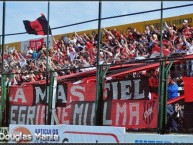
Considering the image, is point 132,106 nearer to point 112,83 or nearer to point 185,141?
point 112,83

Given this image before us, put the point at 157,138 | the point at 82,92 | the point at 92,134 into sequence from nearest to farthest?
the point at 157,138
the point at 92,134
the point at 82,92

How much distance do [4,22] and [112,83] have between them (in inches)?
189

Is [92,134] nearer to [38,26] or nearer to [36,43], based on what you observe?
[38,26]

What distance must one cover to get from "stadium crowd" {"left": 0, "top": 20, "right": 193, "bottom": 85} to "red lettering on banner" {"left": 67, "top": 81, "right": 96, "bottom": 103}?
0.43 metres

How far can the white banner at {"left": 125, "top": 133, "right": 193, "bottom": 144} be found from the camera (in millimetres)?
7676

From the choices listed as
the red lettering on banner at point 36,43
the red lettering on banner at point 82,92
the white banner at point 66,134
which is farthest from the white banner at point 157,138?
the red lettering on banner at point 36,43

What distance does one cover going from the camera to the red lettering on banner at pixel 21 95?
39.1 feet

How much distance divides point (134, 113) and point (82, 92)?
5.59 ft

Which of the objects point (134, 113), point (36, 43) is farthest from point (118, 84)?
point (36, 43)

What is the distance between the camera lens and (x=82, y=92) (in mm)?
10414

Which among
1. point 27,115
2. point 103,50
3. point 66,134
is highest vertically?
point 103,50

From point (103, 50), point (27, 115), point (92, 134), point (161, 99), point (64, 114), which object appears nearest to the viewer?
point (161, 99)

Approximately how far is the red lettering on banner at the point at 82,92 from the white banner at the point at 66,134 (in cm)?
104

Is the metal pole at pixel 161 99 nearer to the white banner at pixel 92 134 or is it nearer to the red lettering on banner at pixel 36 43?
the white banner at pixel 92 134
